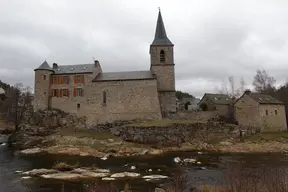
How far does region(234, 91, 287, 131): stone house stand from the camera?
3703 centimetres

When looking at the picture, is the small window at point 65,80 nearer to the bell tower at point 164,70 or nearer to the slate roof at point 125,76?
the slate roof at point 125,76

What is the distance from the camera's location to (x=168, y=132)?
35125 millimetres

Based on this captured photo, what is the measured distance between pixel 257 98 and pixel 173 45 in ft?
53.7

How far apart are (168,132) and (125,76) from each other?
12799 mm

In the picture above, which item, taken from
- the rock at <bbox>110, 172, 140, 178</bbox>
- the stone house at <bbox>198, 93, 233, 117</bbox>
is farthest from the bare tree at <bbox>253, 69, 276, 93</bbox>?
the rock at <bbox>110, 172, 140, 178</bbox>

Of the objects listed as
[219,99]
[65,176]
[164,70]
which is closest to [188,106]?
[219,99]

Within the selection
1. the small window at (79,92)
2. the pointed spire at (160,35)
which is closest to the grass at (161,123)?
the small window at (79,92)

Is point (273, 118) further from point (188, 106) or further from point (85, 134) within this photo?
point (85, 134)

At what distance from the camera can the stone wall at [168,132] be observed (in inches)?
1358

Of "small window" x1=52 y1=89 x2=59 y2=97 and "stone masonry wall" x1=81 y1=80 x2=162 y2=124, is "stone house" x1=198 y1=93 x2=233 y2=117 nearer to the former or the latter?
"stone masonry wall" x1=81 y1=80 x2=162 y2=124

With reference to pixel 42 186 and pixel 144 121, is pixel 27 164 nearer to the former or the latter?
pixel 42 186

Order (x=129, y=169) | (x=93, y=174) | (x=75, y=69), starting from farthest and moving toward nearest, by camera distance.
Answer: (x=75, y=69), (x=129, y=169), (x=93, y=174)

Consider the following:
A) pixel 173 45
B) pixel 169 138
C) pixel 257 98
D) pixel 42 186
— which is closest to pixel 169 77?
pixel 173 45

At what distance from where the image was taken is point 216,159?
24.8 meters
